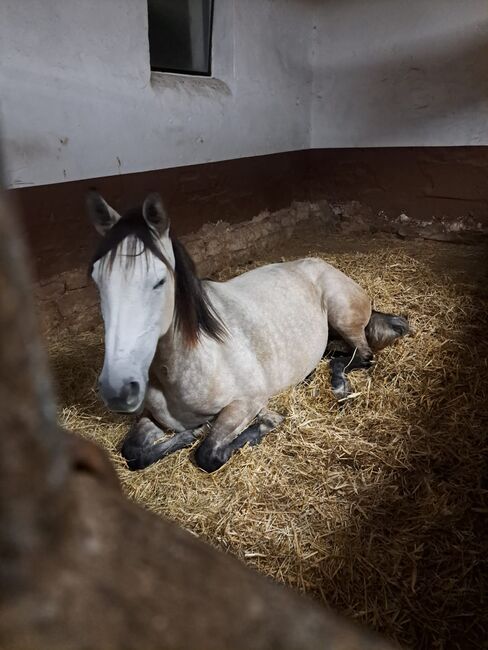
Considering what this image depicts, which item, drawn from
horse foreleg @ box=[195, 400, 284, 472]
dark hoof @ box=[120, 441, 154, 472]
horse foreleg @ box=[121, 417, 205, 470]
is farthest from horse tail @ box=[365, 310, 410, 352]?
dark hoof @ box=[120, 441, 154, 472]

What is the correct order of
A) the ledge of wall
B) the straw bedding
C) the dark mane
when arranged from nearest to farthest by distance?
the straw bedding
the dark mane
the ledge of wall

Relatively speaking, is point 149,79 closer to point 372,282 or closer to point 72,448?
point 372,282

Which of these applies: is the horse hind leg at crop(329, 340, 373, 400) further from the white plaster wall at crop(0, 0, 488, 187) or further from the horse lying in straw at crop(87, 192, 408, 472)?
the white plaster wall at crop(0, 0, 488, 187)

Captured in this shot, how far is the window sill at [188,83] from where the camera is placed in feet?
10.5

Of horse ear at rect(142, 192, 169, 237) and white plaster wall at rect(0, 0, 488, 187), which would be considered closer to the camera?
horse ear at rect(142, 192, 169, 237)

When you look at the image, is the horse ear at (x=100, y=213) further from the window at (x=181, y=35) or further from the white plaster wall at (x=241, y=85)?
the window at (x=181, y=35)

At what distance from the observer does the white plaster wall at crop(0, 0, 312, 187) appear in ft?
7.78

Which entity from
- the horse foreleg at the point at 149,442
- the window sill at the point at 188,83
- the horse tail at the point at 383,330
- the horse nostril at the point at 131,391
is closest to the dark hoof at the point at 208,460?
the horse foreleg at the point at 149,442

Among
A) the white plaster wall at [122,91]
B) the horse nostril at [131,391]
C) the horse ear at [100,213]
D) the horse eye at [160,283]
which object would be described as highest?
the white plaster wall at [122,91]

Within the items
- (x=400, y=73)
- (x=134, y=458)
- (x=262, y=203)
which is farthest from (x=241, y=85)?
(x=134, y=458)

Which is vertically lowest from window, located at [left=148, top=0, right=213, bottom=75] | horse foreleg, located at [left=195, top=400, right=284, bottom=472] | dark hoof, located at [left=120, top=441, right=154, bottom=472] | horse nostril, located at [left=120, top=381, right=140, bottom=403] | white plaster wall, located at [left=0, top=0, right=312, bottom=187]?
dark hoof, located at [left=120, top=441, right=154, bottom=472]

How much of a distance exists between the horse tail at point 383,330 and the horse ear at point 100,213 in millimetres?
1653

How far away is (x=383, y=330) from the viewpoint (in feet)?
8.51

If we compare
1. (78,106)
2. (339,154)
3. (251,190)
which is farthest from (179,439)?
(339,154)
